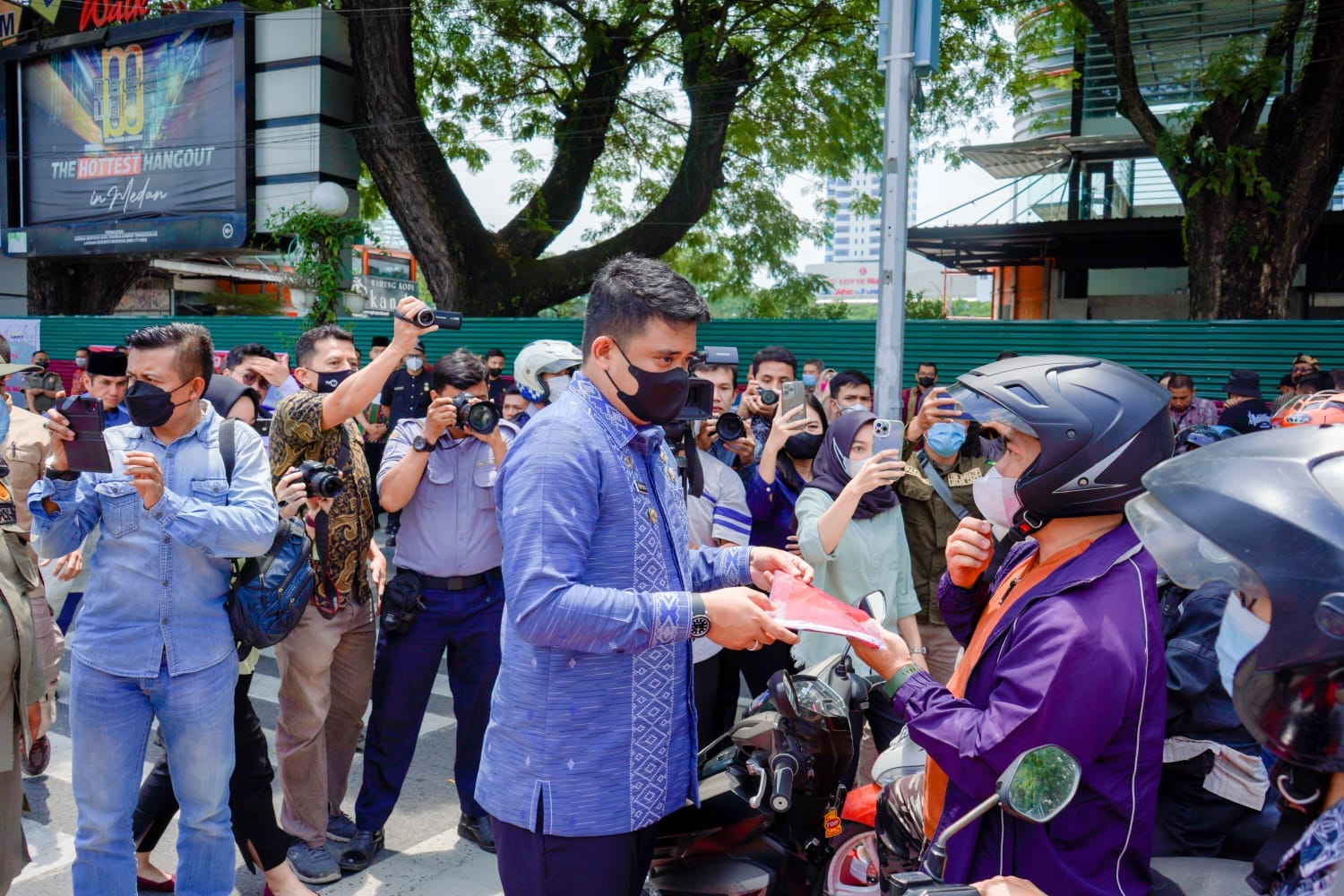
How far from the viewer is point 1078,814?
6.31 ft

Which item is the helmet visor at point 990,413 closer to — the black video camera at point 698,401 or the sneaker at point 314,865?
the black video camera at point 698,401

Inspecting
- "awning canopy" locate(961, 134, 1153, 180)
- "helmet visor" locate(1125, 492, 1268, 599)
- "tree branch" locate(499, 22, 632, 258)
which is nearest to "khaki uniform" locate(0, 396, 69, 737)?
"helmet visor" locate(1125, 492, 1268, 599)

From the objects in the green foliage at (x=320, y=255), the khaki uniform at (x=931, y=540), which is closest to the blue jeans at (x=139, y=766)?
the khaki uniform at (x=931, y=540)

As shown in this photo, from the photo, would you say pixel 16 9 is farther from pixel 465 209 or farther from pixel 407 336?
pixel 407 336

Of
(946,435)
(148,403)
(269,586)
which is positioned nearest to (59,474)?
(148,403)

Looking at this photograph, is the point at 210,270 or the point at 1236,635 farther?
the point at 210,270

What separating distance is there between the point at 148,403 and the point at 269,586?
27.1 inches

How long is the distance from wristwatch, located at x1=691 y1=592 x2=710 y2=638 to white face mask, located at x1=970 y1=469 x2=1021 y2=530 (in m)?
0.75

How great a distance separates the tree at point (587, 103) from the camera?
1538 centimetres

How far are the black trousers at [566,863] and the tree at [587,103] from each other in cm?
1429

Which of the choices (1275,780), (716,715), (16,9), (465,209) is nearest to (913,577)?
(716,715)

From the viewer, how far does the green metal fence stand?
10.7 m

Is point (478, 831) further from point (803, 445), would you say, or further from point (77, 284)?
point (77, 284)

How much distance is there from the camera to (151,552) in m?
3.16
